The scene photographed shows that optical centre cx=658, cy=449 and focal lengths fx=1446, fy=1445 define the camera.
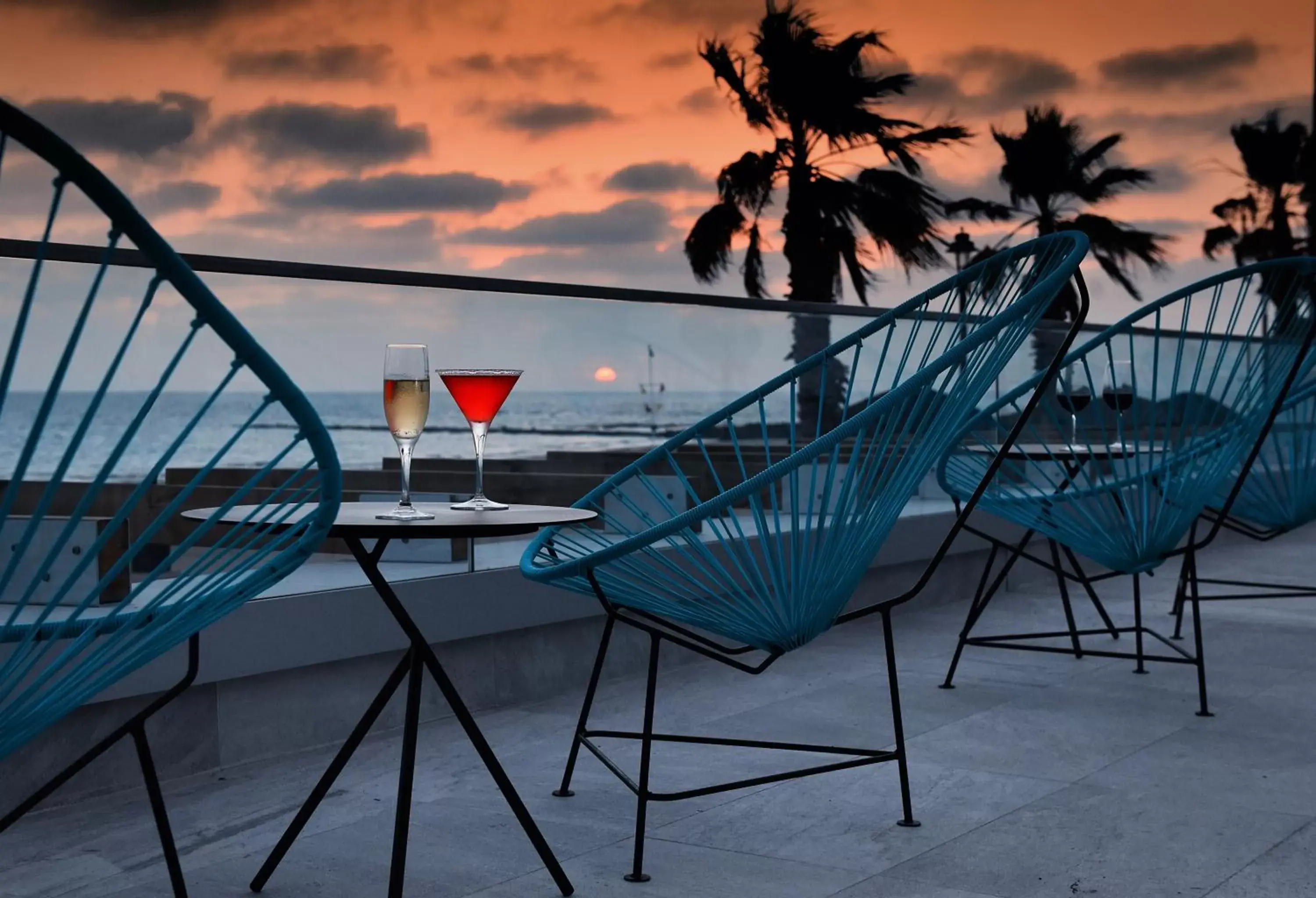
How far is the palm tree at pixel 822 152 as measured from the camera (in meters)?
14.9

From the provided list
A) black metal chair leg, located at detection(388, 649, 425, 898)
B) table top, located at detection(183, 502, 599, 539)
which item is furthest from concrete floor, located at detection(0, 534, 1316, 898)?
table top, located at detection(183, 502, 599, 539)

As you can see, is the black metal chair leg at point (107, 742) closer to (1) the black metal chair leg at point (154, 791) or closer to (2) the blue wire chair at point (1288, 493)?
(1) the black metal chair leg at point (154, 791)

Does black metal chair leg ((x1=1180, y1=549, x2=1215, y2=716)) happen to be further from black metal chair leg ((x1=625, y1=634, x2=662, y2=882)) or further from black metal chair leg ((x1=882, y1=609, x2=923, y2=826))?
black metal chair leg ((x1=625, y1=634, x2=662, y2=882))

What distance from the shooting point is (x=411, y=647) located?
1.97 m

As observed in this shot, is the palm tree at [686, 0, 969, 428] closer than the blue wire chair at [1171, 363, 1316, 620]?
No

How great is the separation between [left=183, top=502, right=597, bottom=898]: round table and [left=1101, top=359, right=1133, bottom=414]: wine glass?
2.05m

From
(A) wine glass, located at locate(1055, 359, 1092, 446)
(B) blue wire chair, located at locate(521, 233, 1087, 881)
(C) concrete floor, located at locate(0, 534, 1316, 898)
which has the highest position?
(A) wine glass, located at locate(1055, 359, 1092, 446)

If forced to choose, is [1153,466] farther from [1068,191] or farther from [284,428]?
[1068,191]

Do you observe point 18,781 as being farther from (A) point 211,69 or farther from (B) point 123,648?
(A) point 211,69

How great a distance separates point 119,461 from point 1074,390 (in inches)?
119

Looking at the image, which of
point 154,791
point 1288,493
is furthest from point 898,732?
point 1288,493

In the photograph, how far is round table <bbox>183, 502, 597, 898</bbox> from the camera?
1.68 m

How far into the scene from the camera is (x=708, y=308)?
12.8 feet

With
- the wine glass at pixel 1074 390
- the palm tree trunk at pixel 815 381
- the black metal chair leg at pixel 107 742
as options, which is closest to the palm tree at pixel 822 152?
the wine glass at pixel 1074 390
